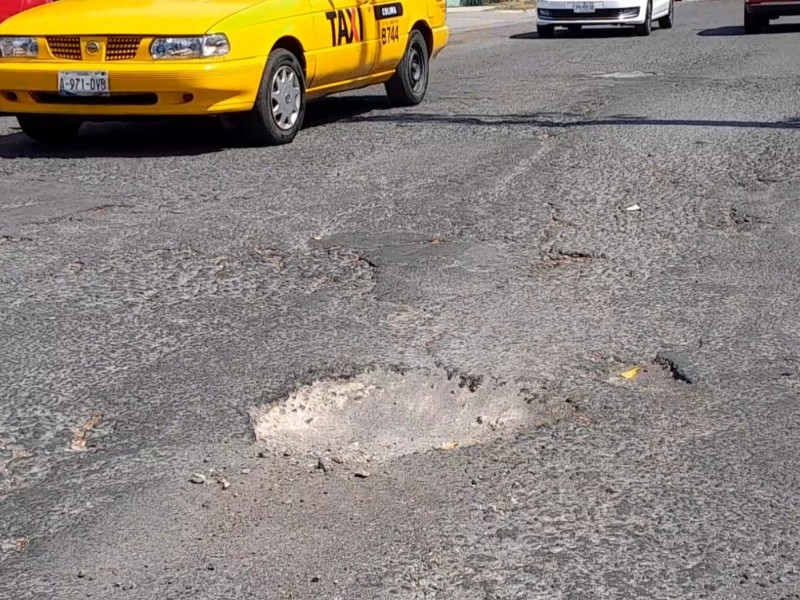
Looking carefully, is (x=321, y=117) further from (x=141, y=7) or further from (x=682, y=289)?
(x=682, y=289)

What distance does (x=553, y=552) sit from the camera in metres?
3.13

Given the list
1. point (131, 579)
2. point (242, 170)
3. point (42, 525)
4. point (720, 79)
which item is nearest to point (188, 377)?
point (42, 525)

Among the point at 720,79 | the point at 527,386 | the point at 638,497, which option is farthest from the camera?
the point at 720,79

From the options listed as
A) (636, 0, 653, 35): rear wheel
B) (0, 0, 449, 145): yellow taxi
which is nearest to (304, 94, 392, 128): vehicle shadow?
(0, 0, 449, 145): yellow taxi

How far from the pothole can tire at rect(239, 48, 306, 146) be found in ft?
15.3

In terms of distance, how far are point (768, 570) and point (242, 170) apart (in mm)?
5516

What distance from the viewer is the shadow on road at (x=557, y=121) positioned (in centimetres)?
997

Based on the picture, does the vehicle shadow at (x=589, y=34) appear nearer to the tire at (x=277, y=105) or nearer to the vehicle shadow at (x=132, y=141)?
the vehicle shadow at (x=132, y=141)

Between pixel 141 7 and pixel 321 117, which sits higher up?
pixel 141 7

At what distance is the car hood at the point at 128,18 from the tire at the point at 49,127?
0.62m

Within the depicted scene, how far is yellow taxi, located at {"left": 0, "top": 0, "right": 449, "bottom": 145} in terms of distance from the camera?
8.26 m

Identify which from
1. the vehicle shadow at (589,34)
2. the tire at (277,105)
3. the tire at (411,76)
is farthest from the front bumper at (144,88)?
the vehicle shadow at (589,34)

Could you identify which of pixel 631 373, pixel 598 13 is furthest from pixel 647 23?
pixel 631 373

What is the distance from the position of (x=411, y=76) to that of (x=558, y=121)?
5.46 ft
